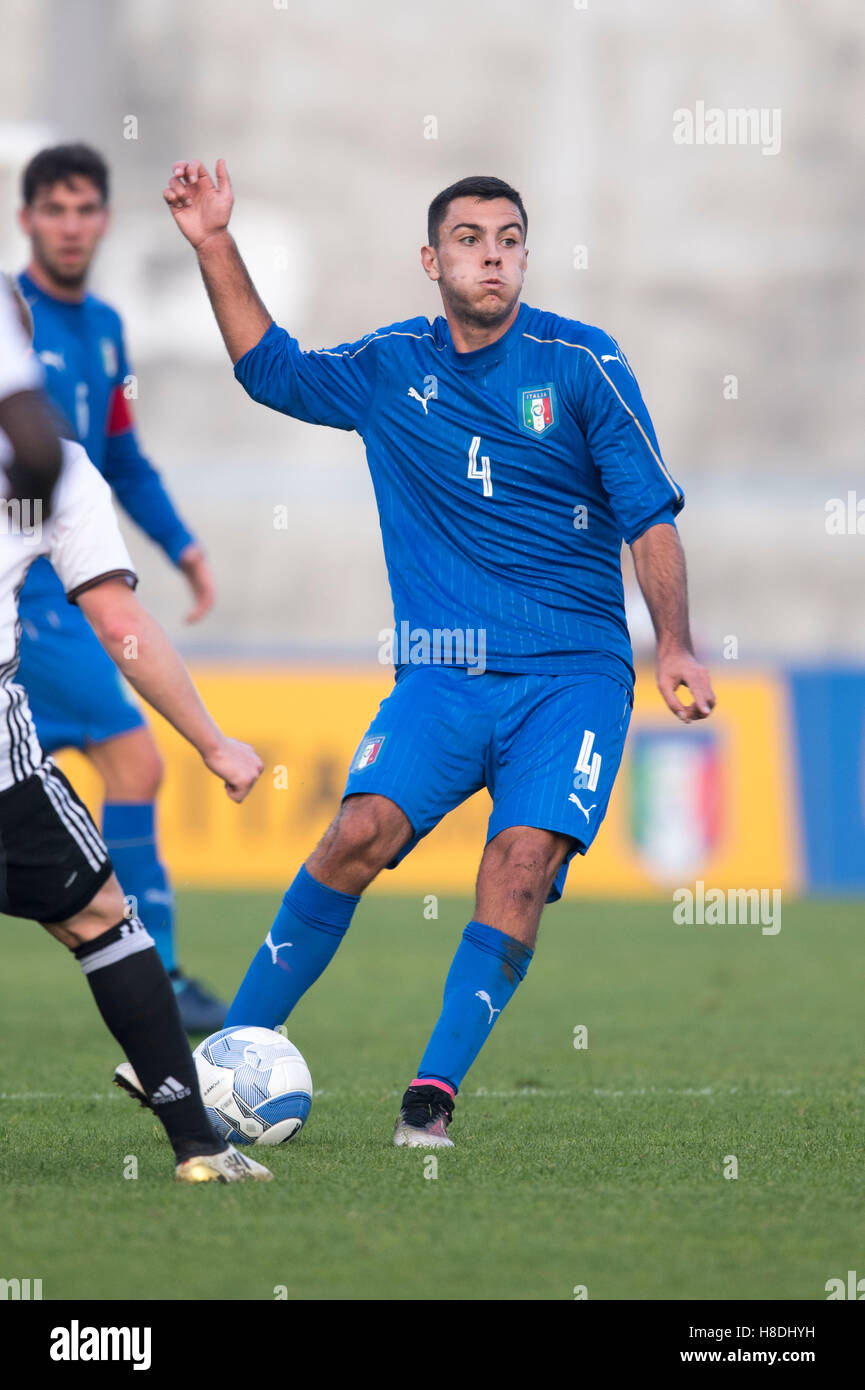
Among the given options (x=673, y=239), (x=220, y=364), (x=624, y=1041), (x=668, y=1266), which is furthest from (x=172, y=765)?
(x=673, y=239)

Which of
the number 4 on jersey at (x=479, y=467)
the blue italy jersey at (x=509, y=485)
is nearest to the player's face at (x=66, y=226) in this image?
the blue italy jersey at (x=509, y=485)

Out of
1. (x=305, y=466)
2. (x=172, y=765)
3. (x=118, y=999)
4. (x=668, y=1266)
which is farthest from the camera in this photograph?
(x=305, y=466)

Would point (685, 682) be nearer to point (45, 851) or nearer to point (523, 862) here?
point (523, 862)

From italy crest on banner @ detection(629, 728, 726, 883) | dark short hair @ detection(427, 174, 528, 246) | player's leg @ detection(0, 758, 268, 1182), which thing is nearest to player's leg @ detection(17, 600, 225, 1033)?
dark short hair @ detection(427, 174, 528, 246)

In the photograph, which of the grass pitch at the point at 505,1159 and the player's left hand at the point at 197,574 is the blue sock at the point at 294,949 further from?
the player's left hand at the point at 197,574

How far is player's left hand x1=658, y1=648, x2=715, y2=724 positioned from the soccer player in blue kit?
0.02 meters

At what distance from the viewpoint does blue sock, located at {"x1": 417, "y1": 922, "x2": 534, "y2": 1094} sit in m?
4.59

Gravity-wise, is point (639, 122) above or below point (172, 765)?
above

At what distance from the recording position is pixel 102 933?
3812 millimetres

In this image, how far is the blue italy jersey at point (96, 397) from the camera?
6.46 metres

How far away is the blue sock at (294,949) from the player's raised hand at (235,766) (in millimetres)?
1046

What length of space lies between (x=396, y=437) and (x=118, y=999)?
6.10 feet
